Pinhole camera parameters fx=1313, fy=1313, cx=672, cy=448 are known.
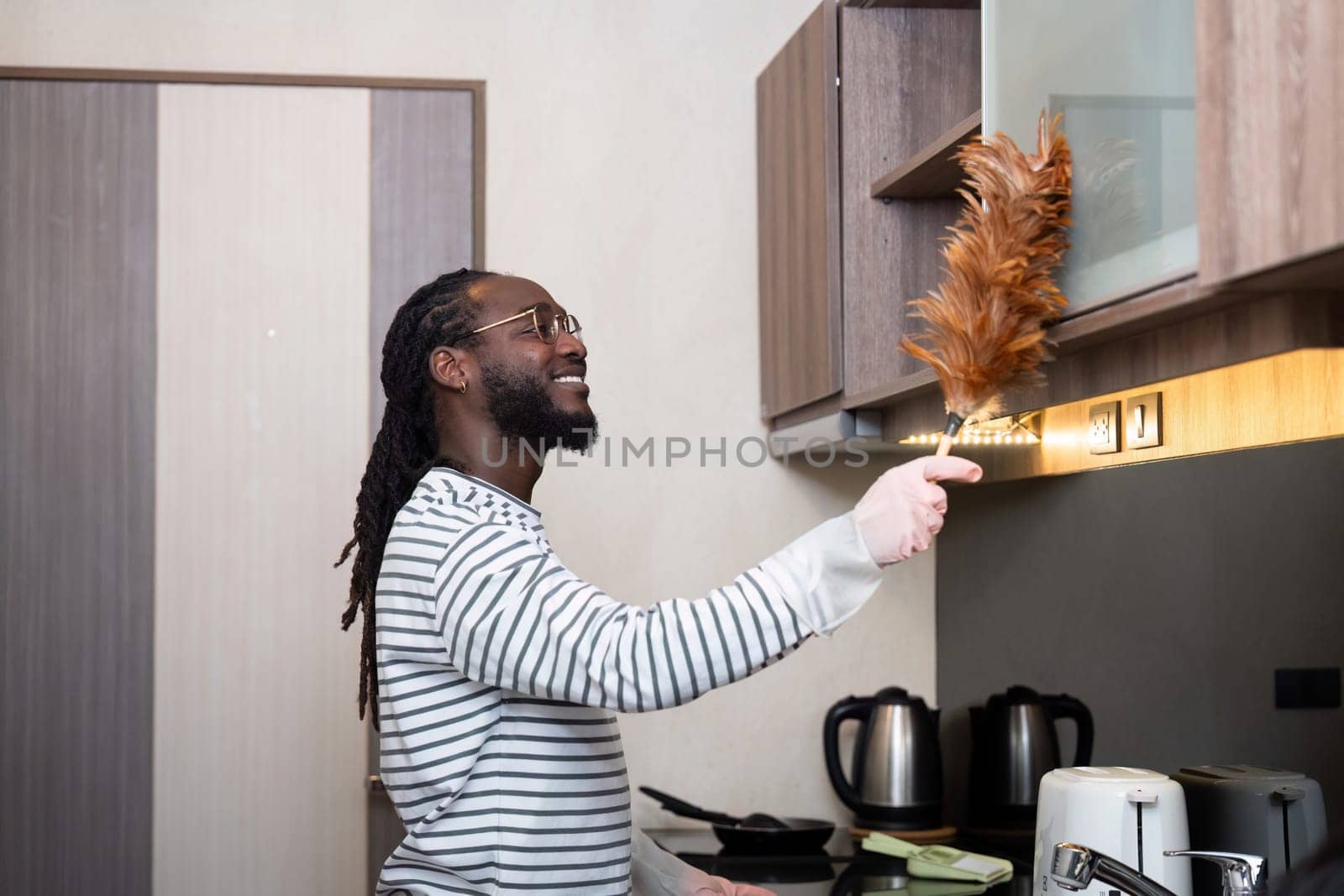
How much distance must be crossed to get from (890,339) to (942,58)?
426mm

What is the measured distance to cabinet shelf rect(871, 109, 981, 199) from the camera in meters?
1.57

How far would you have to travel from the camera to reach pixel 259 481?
2.25 metres

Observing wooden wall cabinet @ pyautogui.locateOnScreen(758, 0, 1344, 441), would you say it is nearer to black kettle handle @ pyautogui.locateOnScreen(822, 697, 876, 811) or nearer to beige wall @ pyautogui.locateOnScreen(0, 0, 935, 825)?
beige wall @ pyautogui.locateOnScreen(0, 0, 935, 825)

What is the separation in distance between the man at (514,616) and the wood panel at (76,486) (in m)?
0.75

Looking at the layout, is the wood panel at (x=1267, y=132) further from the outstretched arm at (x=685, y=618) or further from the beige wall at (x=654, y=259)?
the beige wall at (x=654, y=259)

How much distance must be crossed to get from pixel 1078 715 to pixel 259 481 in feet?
4.54

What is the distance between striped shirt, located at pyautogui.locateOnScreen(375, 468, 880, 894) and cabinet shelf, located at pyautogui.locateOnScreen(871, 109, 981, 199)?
2.22ft

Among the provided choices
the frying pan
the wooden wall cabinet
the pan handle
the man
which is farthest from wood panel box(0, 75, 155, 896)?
the wooden wall cabinet

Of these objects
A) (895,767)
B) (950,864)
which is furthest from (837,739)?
(950,864)

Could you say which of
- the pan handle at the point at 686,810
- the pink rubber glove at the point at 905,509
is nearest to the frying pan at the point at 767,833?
the pan handle at the point at 686,810

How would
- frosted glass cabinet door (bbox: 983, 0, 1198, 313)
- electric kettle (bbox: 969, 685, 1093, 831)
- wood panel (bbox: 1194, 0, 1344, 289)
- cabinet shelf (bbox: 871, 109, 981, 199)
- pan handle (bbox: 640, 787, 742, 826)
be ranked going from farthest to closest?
pan handle (bbox: 640, 787, 742, 826)
electric kettle (bbox: 969, 685, 1093, 831)
cabinet shelf (bbox: 871, 109, 981, 199)
frosted glass cabinet door (bbox: 983, 0, 1198, 313)
wood panel (bbox: 1194, 0, 1344, 289)

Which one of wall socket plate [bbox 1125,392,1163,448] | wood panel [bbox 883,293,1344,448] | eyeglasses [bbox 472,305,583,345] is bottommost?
wall socket plate [bbox 1125,392,1163,448]

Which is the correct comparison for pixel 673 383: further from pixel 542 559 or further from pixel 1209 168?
pixel 1209 168

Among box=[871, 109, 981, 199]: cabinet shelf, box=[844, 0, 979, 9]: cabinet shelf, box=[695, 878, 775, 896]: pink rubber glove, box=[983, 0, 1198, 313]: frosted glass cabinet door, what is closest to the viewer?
box=[983, 0, 1198, 313]: frosted glass cabinet door
